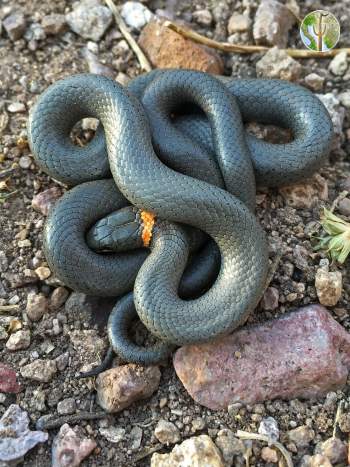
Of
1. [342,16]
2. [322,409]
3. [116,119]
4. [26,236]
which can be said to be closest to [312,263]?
[322,409]

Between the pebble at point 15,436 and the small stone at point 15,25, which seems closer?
the pebble at point 15,436

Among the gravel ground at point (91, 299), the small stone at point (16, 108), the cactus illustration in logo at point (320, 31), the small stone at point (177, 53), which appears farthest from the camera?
the cactus illustration in logo at point (320, 31)

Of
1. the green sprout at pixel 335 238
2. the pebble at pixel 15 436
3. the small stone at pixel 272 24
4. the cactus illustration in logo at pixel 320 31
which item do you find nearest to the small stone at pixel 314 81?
the cactus illustration in logo at pixel 320 31

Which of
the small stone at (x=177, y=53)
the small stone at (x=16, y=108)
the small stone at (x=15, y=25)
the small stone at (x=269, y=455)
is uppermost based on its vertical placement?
the small stone at (x=177, y=53)

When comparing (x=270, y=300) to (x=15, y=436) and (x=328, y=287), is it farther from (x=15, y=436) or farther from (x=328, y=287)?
(x=15, y=436)

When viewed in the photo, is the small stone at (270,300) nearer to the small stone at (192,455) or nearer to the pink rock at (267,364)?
the pink rock at (267,364)

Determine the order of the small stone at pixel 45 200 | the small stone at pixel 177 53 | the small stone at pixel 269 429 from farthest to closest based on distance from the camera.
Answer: the small stone at pixel 177 53 < the small stone at pixel 45 200 < the small stone at pixel 269 429

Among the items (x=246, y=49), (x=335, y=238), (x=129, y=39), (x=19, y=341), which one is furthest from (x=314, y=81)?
(x=19, y=341)
